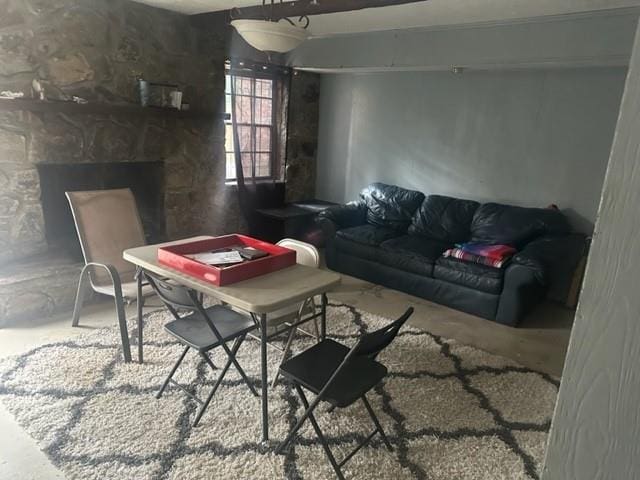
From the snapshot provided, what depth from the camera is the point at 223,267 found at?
7.33 feet

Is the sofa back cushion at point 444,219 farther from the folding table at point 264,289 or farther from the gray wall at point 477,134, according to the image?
the folding table at point 264,289

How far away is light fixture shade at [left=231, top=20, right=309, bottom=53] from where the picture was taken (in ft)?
6.96

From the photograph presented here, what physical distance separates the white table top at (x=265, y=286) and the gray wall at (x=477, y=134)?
110 inches

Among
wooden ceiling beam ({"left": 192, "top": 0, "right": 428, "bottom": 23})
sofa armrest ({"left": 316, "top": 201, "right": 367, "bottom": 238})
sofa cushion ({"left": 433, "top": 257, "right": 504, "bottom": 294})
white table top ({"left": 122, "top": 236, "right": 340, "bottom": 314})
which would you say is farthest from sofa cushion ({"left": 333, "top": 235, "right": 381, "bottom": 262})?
wooden ceiling beam ({"left": 192, "top": 0, "right": 428, "bottom": 23})

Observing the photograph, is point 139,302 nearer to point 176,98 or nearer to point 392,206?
point 176,98

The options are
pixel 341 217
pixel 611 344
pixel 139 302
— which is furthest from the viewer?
pixel 341 217

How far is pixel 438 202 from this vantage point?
4.54 m

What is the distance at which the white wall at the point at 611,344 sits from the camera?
48 cm

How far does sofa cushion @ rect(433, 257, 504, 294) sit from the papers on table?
2.03 meters

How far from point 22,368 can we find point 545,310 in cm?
397

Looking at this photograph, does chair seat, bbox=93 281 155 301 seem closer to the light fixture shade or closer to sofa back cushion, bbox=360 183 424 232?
the light fixture shade

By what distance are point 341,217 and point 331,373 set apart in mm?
2869

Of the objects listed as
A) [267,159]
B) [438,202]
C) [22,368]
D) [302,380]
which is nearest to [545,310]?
[438,202]

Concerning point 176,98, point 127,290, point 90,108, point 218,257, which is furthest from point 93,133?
point 218,257
